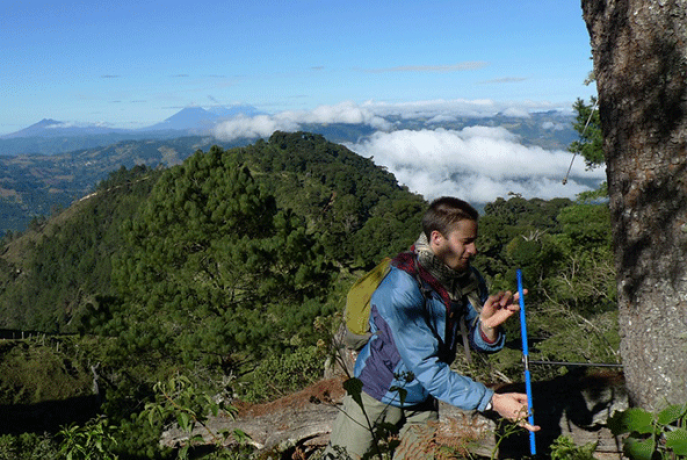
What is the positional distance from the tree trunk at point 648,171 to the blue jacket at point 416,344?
667 mm

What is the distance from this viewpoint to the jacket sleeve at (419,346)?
7.70ft

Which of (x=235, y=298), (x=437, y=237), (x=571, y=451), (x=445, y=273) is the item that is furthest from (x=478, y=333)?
(x=235, y=298)

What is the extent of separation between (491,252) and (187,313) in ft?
116

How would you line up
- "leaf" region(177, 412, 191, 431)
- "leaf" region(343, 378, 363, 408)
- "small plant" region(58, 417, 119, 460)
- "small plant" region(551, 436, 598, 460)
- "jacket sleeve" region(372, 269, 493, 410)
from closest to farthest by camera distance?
1. "leaf" region(343, 378, 363, 408)
2. "small plant" region(551, 436, 598, 460)
3. "leaf" region(177, 412, 191, 431)
4. "small plant" region(58, 417, 119, 460)
5. "jacket sleeve" region(372, 269, 493, 410)

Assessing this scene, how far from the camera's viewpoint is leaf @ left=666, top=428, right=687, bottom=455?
4.37 feet

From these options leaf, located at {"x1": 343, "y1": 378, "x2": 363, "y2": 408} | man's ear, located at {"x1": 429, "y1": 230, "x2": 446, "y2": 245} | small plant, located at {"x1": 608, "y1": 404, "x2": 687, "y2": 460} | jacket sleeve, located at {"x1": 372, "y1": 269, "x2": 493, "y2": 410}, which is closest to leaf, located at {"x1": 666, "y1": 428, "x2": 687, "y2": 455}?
small plant, located at {"x1": 608, "y1": 404, "x2": 687, "y2": 460}

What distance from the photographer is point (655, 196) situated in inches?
89.0

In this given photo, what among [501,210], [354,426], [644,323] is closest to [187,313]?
[354,426]

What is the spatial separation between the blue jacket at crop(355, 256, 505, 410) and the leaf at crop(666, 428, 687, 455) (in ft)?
3.24

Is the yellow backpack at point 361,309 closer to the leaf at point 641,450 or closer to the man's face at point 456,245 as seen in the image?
the man's face at point 456,245

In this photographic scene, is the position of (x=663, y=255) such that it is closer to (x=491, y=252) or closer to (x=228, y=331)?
(x=228, y=331)

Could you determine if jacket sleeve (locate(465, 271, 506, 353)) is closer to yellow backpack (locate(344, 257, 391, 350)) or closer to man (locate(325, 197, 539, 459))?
man (locate(325, 197, 539, 459))

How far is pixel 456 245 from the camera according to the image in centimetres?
255

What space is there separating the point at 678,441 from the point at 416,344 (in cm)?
115
